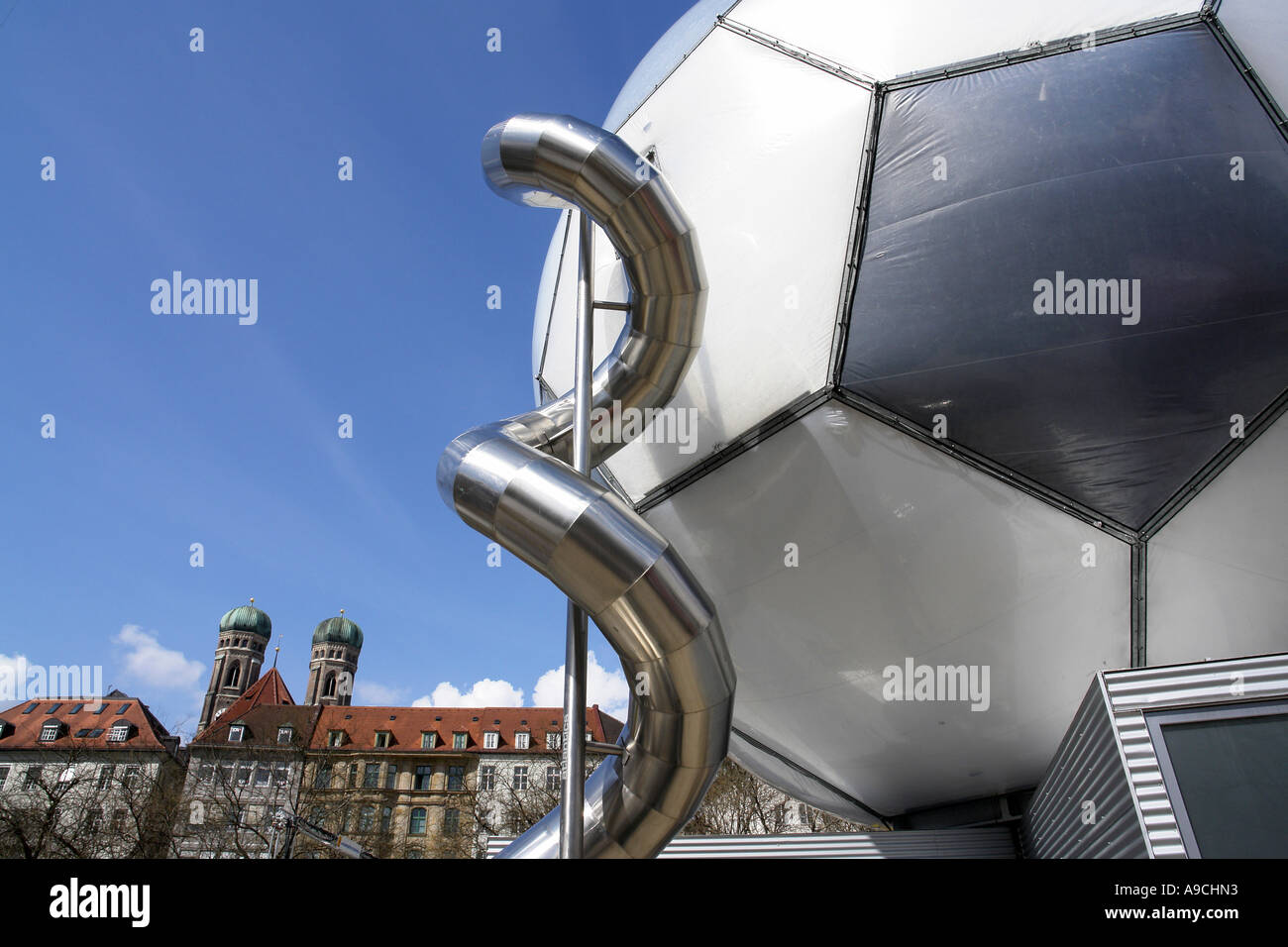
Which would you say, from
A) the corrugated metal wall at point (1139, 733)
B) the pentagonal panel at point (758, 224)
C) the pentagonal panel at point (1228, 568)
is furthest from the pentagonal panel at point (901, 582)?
the corrugated metal wall at point (1139, 733)

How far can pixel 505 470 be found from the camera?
4059mm

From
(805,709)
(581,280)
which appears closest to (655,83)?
(581,280)

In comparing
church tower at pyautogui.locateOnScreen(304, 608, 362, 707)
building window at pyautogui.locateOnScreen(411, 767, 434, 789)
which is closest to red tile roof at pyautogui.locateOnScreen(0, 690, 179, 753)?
building window at pyautogui.locateOnScreen(411, 767, 434, 789)

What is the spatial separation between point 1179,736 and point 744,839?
13.2 ft

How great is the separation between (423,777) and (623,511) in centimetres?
4632

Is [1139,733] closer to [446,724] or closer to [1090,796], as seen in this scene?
[1090,796]

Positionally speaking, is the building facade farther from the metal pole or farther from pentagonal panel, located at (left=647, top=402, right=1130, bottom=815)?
the metal pole

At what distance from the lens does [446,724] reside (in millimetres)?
50125

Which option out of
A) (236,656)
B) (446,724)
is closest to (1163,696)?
(446,724)

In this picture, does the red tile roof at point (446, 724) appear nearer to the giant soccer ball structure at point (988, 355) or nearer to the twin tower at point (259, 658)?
the twin tower at point (259, 658)

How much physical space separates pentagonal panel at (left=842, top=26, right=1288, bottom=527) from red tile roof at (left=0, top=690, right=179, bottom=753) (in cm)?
4887

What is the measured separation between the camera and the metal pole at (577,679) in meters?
3.72

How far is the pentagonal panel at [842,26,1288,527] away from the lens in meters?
4.40
